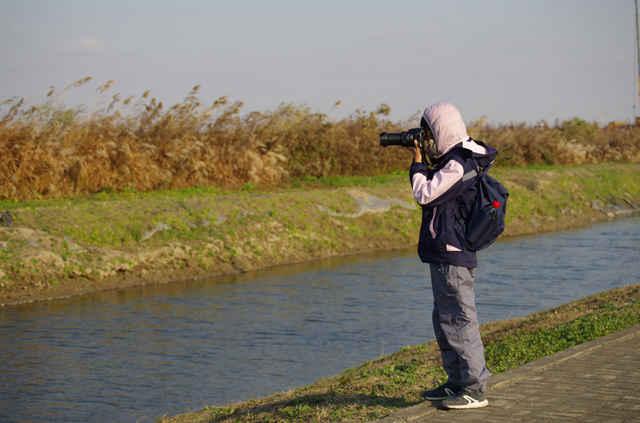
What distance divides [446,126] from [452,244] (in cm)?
72

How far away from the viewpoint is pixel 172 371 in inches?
387

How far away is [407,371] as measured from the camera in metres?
8.23

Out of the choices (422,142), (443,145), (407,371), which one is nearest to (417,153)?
(422,142)

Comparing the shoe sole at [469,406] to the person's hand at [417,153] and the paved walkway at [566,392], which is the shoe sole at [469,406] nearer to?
the paved walkway at [566,392]

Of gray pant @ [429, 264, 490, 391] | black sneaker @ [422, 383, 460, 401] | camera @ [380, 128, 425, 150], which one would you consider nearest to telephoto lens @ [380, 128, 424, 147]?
camera @ [380, 128, 425, 150]

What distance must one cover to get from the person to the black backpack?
5cm

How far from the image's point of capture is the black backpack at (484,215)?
607cm

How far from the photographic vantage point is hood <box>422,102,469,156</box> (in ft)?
20.3

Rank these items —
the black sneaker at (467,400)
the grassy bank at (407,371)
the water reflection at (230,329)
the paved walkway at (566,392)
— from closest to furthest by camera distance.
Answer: the paved walkway at (566,392), the black sneaker at (467,400), the grassy bank at (407,371), the water reflection at (230,329)

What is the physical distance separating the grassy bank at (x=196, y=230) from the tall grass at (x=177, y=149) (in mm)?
637

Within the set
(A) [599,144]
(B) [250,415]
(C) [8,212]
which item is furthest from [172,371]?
(A) [599,144]

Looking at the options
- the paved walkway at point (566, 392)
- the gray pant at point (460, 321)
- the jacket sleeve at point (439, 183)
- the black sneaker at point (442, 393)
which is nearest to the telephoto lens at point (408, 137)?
the jacket sleeve at point (439, 183)

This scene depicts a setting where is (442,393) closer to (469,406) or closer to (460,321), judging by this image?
(469,406)

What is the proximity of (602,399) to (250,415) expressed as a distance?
2.48 metres
